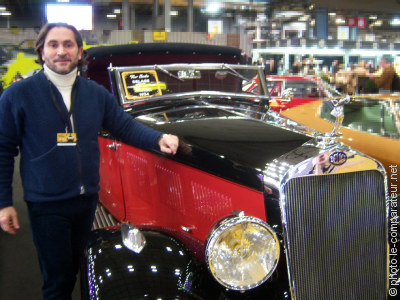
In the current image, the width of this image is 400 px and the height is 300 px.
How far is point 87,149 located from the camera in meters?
1.81

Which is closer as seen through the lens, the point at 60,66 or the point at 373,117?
the point at 60,66

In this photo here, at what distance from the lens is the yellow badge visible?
5.60 ft

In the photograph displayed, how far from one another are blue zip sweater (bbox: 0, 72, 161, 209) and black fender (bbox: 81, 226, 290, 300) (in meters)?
0.33

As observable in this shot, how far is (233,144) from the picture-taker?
1.86m

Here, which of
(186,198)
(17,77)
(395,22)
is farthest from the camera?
(395,22)

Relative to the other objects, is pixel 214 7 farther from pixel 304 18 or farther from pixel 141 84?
pixel 141 84

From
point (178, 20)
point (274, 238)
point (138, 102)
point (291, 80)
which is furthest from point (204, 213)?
point (178, 20)

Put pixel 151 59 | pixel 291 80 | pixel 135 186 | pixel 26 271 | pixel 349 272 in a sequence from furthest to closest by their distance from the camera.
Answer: pixel 291 80 < pixel 151 59 < pixel 26 271 < pixel 135 186 < pixel 349 272

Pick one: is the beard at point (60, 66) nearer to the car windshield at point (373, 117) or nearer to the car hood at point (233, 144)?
the car hood at point (233, 144)

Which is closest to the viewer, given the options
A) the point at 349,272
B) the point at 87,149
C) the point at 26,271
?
the point at 349,272

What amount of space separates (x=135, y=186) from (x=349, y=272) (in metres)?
1.46

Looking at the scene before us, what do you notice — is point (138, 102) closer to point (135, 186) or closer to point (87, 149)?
point (135, 186)

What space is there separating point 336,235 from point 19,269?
8.25ft

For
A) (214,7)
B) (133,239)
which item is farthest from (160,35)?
(133,239)
